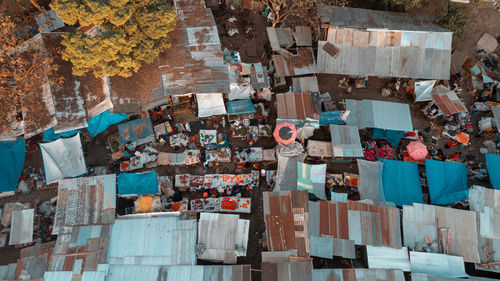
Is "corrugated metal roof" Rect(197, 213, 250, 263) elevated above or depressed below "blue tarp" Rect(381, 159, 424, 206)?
below

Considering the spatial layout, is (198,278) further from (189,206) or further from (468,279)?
(468,279)

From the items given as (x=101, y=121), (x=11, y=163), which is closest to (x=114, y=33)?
(x=101, y=121)

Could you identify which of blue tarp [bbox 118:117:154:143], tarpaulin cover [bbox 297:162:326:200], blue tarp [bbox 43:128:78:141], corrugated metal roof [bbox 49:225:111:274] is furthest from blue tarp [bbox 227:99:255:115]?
blue tarp [bbox 43:128:78:141]

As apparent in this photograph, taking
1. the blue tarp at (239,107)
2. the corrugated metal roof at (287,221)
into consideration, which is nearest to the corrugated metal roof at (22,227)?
the blue tarp at (239,107)

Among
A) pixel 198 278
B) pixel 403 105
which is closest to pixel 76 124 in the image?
pixel 198 278

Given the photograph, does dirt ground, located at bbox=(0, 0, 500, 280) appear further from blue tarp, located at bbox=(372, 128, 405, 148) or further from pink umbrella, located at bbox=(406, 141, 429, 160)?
pink umbrella, located at bbox=(406, 141, 429, 160)

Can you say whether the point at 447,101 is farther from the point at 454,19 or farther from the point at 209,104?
the point at 209,104

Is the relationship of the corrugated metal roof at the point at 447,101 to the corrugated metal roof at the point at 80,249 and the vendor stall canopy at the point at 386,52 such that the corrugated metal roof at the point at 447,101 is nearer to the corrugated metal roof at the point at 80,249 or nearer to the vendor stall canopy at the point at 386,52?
the vendor stall canopy at the point at 386,52
